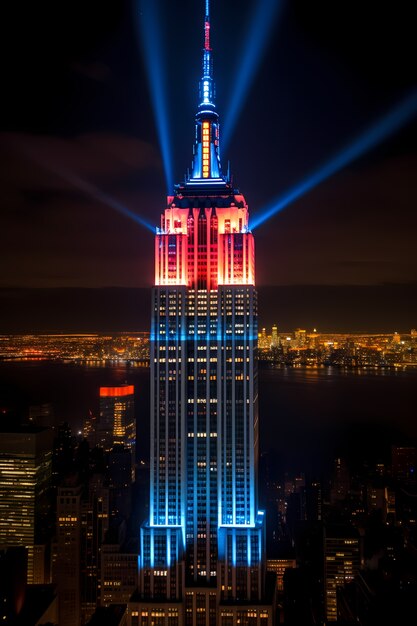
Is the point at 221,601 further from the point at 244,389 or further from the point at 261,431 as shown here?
the point at 261,431

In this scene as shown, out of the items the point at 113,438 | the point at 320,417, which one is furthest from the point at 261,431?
the point at 113,438

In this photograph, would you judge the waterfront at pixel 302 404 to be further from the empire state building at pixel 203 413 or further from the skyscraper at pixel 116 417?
the empire state building at pixel 203 413

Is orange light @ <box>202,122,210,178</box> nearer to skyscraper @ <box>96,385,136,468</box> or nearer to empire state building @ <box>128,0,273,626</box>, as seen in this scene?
empire state building @ <box>128,0,273,626</box>

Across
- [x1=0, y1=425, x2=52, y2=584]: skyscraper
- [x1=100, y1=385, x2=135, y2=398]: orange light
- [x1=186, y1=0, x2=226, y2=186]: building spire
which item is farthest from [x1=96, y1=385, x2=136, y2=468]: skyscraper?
[x1=186, y1=0, x2=226, y2=186]: building spire

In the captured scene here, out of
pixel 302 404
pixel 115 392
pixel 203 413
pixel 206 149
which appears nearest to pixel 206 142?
pixel 206 149

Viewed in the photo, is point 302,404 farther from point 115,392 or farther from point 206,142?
point 206,142
